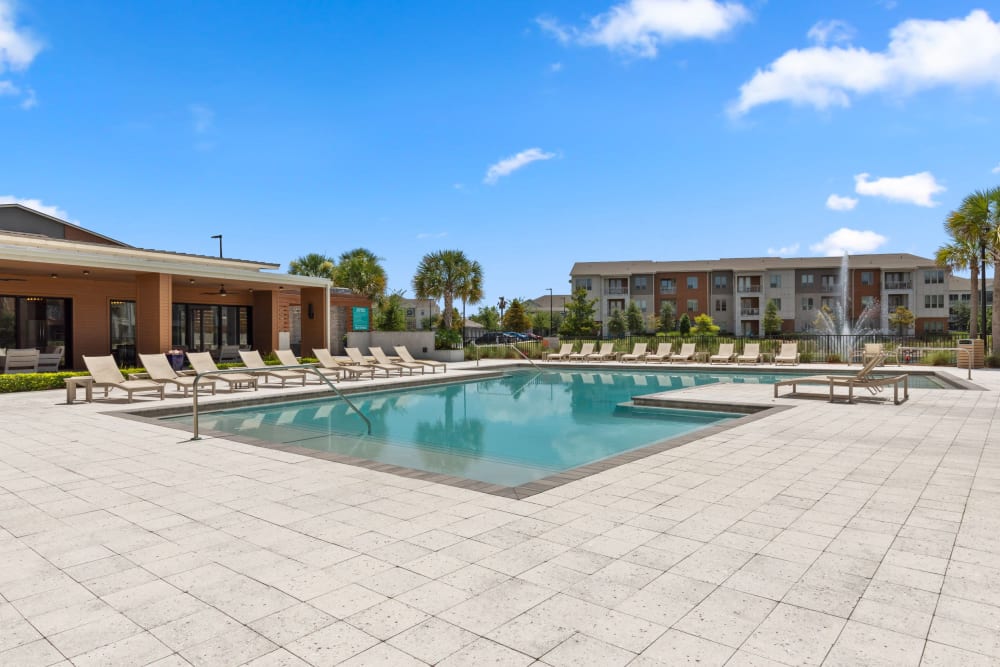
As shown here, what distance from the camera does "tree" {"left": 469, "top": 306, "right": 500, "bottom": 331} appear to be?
236 feet

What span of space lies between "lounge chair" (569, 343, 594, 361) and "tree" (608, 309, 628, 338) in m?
23.3

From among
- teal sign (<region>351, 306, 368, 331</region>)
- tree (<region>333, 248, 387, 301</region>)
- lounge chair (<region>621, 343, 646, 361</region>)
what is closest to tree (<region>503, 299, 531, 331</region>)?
tree (<region>333, 248, 387, 301</region>)

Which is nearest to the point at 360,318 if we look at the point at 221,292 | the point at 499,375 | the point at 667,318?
the point at 221,292

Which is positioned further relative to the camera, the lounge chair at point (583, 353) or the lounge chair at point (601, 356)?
the lounge chair at point (583, 353)

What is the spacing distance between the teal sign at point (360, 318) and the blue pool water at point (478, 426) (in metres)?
10.7

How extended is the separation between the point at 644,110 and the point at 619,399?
767 cm

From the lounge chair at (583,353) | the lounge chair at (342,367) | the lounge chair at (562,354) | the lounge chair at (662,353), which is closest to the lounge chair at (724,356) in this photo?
the lounge chair at (662,353)

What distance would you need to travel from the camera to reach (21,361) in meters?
15.3

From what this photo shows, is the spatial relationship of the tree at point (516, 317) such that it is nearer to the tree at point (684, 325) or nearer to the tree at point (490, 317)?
the tree at point (490, 317)

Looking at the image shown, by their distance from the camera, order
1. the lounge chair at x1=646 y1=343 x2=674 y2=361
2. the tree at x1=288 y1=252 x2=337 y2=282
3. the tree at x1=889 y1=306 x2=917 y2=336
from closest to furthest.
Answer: the lounge chair at x1=646 y1=343 x2=674 y2=361 → the tree at x1=288 y1=252 x2=337 y2=282 → the tree at x1=889 y1=306 x2=917 y2=336

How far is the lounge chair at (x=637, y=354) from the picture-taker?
81.5 feet

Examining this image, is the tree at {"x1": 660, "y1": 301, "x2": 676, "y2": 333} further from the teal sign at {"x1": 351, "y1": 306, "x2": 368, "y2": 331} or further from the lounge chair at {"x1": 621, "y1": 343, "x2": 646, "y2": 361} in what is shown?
the teal sign at {"x1": 351, "y1": 306, "x2": 368, "y2": 331}

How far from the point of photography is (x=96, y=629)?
2.83 meters

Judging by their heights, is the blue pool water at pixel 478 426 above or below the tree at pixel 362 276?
below
